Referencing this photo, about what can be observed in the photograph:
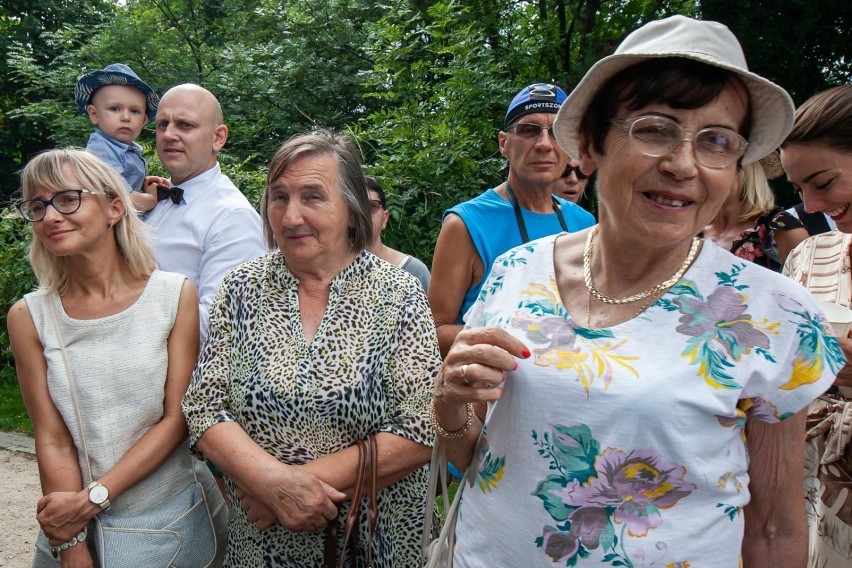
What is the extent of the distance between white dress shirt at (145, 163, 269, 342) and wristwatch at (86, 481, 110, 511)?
873 millimetres

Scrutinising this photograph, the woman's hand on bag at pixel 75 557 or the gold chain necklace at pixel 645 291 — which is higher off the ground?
the gold chain necklace at pixel 645 291

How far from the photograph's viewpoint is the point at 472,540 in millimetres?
1604

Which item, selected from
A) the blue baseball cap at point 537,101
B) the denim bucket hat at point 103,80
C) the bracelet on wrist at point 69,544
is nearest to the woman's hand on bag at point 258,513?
the bracelet on wrist at point 69,544

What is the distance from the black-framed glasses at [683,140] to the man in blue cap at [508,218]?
4.37 feet

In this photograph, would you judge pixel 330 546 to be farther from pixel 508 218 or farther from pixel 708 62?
pixel 708 62

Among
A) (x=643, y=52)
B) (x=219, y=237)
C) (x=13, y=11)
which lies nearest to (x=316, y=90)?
(x=219, y=237)

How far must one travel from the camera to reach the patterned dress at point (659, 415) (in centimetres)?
138

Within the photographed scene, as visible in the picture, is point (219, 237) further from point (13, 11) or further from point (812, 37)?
point (13, 11)

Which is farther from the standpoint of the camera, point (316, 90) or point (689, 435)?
point (316, 90)

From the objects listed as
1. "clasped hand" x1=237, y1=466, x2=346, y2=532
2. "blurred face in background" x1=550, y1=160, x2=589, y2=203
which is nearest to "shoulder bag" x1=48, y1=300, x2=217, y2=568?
"clasped hand" x1=237, y1=466, x2=346, y2=532

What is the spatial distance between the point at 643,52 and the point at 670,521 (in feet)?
3.24

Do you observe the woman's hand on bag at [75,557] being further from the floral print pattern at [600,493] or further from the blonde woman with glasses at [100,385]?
the floral print pattern at [600,493]

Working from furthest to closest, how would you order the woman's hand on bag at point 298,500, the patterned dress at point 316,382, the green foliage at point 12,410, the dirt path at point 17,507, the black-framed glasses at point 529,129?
1. the green foliage at point 12,410
2. the dirt path at point 17,507
3. the black-framed glasses at point 529,129
4. the patterned dress at point 316,382
5. the woman's hand on bag at point 298,500

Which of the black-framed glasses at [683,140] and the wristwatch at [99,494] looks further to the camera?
the wristwatch at [99,494]
